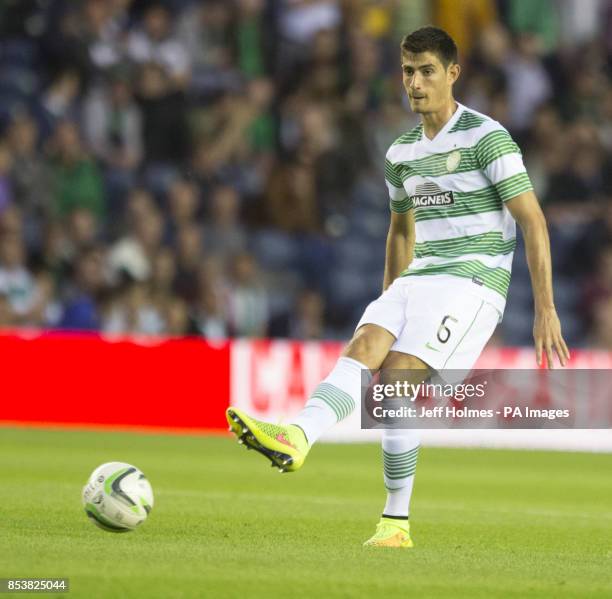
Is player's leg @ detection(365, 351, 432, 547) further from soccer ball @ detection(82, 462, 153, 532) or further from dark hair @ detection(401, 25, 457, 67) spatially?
dark hair @ detection(401, 25, 457, 67)

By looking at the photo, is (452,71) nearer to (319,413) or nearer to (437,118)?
(437,118)

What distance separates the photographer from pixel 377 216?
1698 cm

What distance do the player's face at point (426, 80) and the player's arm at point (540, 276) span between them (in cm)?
60

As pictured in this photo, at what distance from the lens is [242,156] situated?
16.2 m

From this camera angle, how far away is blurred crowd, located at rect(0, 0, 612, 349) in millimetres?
14883

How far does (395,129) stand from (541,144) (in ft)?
5.63


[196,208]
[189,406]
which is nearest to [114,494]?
[189,406]

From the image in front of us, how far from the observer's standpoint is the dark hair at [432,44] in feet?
21.7

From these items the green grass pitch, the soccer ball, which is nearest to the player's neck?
the green grass pitch

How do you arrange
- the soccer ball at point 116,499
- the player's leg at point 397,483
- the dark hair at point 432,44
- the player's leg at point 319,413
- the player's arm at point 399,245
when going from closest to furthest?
1. the player's leg at point 319,413
2. the soccer ball at point 116,499
3. the dark hair at point 432,44
4. the player's leg at point 397,483
5. the player's arm at point 399,245

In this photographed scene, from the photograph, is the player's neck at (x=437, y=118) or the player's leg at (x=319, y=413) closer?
the player's leg at (x=319, y=413)

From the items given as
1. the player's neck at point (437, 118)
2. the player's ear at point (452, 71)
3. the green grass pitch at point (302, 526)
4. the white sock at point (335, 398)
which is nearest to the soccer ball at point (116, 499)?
the green grass pitch at point (302, 526)

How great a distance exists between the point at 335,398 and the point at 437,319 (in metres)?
0.56

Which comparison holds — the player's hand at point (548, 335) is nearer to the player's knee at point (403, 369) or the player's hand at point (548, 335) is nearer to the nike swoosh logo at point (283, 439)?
the player's knee at point (403, 369)
